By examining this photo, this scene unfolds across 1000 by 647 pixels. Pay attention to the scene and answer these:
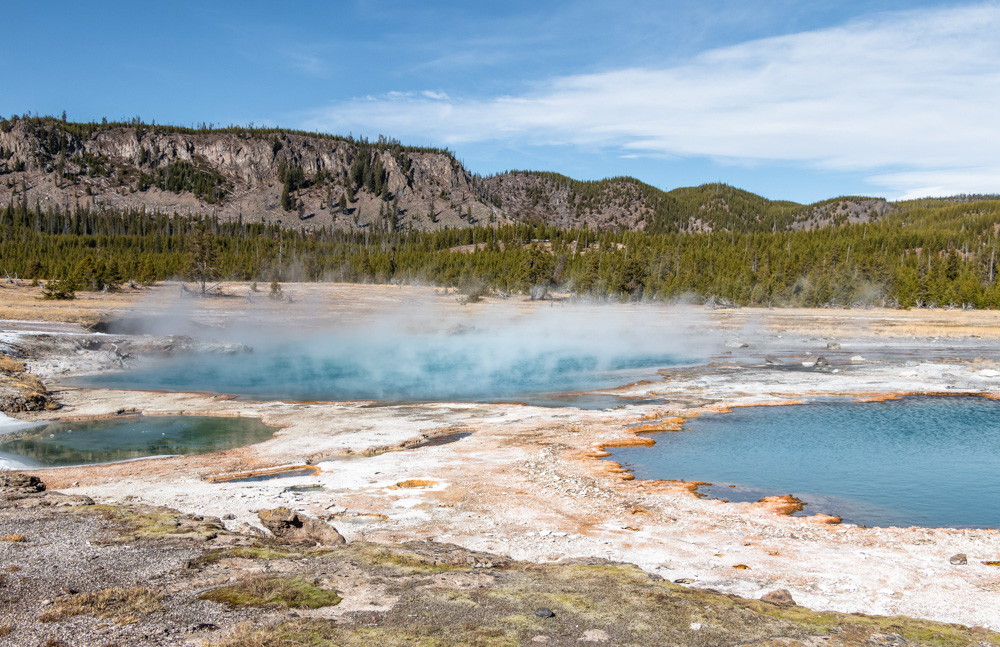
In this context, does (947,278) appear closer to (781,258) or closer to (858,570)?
(781,258)

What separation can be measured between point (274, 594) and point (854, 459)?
56.6 ft

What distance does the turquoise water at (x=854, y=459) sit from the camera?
14.9 meters

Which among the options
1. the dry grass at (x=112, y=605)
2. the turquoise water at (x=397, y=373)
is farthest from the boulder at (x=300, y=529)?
the turquoise water at (x=397, y=373)

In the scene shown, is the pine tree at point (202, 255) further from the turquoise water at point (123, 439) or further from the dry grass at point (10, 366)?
the turquoise water at point (123, 439)

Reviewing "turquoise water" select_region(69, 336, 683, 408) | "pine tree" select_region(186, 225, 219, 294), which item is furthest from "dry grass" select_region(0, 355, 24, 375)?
"pine tree" select_region(186, 225, 219, 294)

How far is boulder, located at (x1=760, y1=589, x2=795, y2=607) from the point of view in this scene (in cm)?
862

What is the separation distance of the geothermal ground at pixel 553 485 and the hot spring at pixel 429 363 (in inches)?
108

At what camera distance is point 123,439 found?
21.0 m

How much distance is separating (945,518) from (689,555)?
7.10 metres

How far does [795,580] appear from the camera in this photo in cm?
976

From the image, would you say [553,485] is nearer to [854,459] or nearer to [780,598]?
[780,598]

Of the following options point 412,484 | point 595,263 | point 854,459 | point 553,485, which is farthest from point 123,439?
point 595,263

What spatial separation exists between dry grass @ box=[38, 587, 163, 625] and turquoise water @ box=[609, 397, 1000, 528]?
1187 centimetres

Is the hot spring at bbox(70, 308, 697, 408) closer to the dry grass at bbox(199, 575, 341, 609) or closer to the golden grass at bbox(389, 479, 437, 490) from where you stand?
the golden grass at bbox(389, 479, 437, 490)
